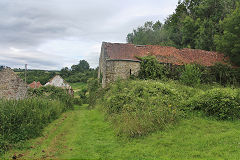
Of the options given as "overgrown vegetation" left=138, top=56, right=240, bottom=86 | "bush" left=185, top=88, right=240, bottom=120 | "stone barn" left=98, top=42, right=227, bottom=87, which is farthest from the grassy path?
"stone barn" left=98, top=42, right=227, bottom=87

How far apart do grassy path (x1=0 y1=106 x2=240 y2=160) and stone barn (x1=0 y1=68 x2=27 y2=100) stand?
1151 cm

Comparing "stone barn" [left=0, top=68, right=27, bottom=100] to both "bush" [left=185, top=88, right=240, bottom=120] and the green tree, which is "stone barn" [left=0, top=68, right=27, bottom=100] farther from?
the green tree

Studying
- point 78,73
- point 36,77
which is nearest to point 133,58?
point 36,77

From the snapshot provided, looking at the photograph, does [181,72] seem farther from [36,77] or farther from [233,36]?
[36,77]

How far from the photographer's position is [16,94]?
1817 centimetres

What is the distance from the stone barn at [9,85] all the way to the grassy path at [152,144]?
37.7 ft

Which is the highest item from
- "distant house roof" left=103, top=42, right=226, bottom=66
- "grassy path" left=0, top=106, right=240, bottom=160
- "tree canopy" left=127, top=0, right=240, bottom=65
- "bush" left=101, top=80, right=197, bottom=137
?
"tree canopy" left=127, top=0, right=240, bottom=65

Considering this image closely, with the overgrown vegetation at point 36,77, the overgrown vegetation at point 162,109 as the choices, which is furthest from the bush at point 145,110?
the overgrown vegetation at point 36,77

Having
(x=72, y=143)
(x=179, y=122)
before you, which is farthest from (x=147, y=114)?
(x=72, y=143)

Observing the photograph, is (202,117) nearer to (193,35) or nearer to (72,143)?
(72,143)

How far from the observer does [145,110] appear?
9.20 metres

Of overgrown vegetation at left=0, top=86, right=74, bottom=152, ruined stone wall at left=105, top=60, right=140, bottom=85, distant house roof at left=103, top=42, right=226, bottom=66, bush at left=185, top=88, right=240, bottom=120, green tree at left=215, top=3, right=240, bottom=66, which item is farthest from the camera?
distant house roof at left=103, top=42, right=226, bottom=66

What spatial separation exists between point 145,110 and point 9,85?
48.2 ft

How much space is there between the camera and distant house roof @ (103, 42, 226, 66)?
69.9 ft
